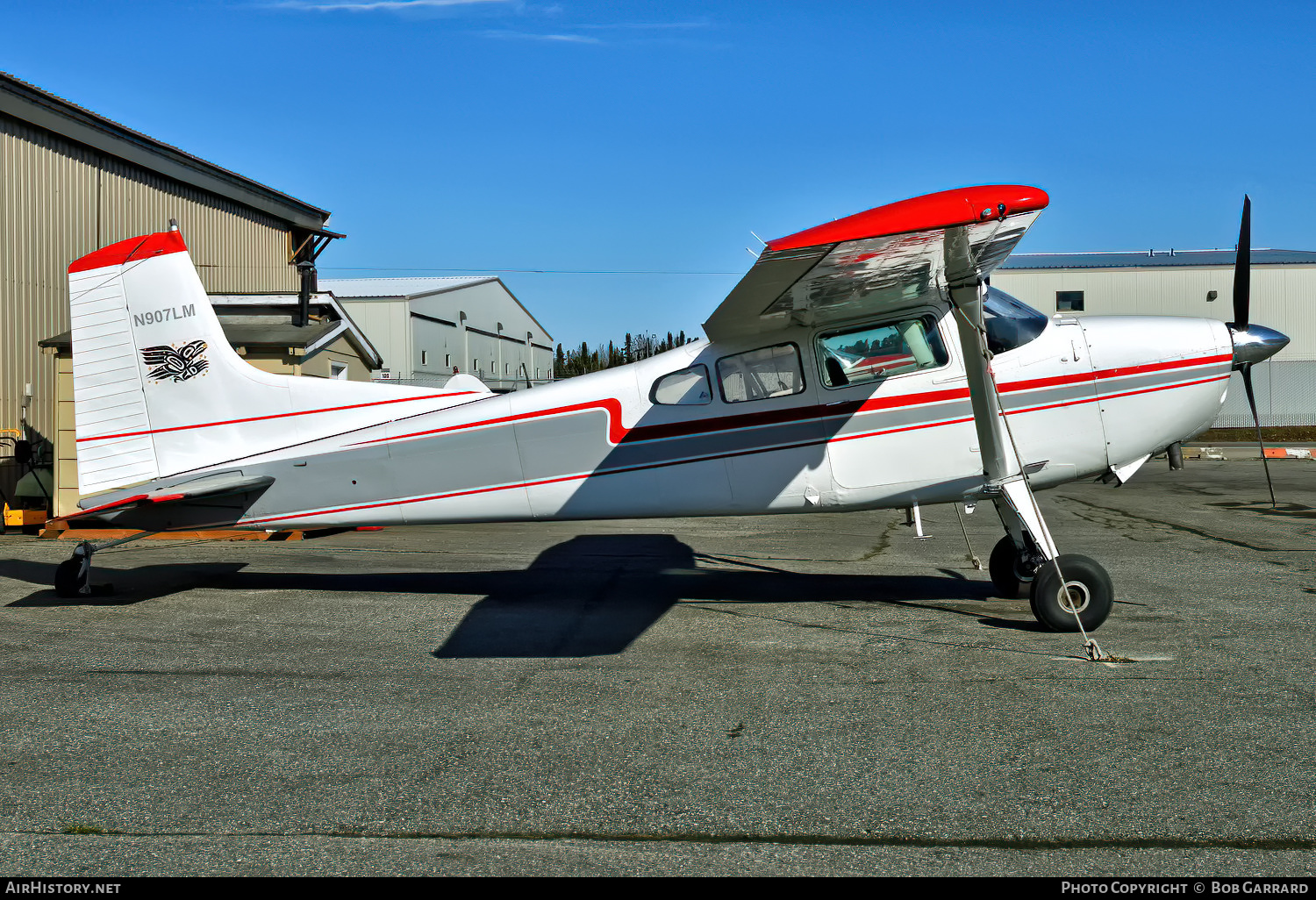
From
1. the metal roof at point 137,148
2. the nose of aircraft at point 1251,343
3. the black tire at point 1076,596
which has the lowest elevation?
the black tire at point 1076,596

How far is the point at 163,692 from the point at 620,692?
258cm

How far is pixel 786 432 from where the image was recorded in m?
7.62

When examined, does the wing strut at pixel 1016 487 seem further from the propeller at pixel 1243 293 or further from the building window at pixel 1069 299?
the building window at pixel 1069 299

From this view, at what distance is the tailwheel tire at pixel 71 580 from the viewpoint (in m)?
8.66

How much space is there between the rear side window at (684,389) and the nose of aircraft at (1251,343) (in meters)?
3.83

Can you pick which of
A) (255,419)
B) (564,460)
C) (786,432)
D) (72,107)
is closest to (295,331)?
(72,107)

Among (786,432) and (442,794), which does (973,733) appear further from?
(786,432)

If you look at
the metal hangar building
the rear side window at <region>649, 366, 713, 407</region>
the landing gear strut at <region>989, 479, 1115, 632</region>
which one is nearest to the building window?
the metal hangar building

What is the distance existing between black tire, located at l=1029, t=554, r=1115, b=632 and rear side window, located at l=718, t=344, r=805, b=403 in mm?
2210

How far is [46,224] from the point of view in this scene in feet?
54.5

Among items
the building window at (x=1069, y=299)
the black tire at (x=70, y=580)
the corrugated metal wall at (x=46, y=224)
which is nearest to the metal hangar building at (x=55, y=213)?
the corrugated metal wall at (x=46, y=224)

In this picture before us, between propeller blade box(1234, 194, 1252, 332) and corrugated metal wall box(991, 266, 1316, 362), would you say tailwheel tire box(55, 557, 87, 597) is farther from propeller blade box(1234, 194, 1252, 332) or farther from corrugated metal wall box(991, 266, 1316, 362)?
corrugated metal wall box(991, 266, 1316, 362)

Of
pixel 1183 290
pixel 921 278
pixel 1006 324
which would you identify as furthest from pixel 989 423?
pixel 1183 290

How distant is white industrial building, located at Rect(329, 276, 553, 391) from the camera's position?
1368 inches
